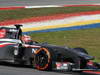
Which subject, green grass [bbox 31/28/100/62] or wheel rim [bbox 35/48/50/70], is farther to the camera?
green grass [bbox 31/28/100/62]

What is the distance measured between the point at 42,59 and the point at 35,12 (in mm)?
14021

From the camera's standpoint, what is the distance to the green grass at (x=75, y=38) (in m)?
17.2

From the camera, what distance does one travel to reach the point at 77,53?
1142 cm

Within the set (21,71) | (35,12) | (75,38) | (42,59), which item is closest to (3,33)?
(21,71)

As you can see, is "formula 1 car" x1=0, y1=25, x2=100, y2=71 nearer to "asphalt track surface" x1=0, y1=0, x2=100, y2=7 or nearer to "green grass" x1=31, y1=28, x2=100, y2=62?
"green grass" x1=31, y1=28, x2=100, y2=62

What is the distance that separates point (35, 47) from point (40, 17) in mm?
11228

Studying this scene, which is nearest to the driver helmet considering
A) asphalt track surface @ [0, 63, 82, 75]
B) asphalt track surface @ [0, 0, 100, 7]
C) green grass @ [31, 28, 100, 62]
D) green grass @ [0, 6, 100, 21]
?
asphalt track surface @ [0, 63, 82, 75]

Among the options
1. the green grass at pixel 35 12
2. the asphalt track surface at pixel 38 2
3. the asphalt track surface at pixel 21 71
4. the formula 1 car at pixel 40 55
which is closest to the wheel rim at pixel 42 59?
the formula 1 car at pixel 40 55

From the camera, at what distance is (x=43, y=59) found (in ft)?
37.6

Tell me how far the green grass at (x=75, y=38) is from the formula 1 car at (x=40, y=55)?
4205 millimetres

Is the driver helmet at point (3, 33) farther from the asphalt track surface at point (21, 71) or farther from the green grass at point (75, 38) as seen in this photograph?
the green grass at point (75, 38)

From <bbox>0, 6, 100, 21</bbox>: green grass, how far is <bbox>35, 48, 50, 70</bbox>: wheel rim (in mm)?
11847

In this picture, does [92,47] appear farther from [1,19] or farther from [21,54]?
[1,19]

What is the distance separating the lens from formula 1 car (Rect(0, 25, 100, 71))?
11.2 metres
